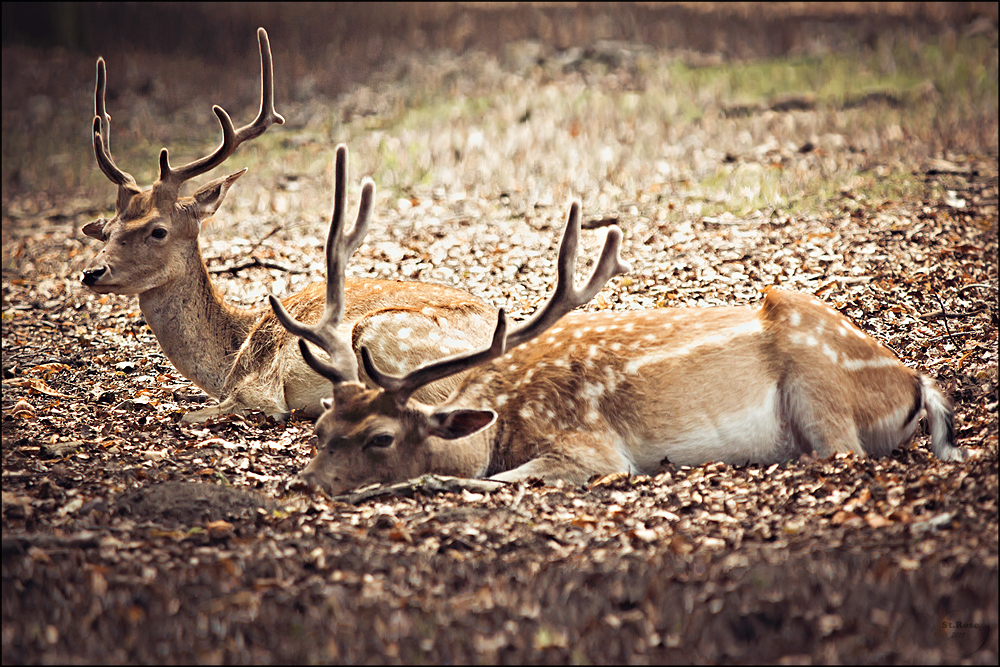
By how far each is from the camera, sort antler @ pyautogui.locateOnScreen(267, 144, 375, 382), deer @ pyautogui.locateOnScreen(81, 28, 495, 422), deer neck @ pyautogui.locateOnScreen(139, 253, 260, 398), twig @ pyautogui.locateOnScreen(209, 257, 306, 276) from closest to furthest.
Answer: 1. antler @ pyautogui.locateOnScreen(267, 144, 375, 382)
2. deer @ pyautogui.locateOnScreen(81, 28, 495, 422)
3. deer neck @ pyautogui.locateOnScreen(139, 253, 260, 398)
4. twig @ pyautogui.locateOnScreen(209, 257, 306, 276)

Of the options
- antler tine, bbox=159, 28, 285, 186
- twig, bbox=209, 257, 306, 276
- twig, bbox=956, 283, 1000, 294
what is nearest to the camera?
antler tine, bbox=159, 28, 285, 186

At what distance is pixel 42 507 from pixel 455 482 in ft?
5.78

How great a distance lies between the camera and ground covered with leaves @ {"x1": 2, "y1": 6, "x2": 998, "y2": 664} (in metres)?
2.92

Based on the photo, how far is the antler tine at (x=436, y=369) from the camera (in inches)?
162

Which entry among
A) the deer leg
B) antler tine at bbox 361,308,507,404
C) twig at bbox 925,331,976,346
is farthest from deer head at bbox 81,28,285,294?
twig at bbox 925,331,976,346

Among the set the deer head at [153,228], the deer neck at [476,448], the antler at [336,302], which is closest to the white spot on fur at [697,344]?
the deer neck at [476,448]

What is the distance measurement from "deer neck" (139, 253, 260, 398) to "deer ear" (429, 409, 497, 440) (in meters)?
2.28

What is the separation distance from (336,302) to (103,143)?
2805 mm

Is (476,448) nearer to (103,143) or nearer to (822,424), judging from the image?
(822,424)

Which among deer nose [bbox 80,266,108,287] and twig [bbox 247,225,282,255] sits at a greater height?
twig [bbox 247,225,282,255]

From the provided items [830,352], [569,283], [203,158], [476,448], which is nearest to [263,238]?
[203,158]

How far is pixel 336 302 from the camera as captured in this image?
14.8ft

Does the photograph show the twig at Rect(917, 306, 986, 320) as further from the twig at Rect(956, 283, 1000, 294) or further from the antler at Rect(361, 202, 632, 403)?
the antler at Rect(361, 202, 632, 403)

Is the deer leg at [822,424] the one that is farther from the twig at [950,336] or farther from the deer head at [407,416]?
the twig at [950,336]
